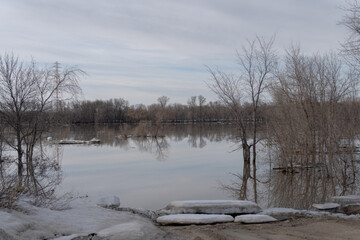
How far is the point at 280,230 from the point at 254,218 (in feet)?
3.48

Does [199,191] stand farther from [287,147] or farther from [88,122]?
[88,122]

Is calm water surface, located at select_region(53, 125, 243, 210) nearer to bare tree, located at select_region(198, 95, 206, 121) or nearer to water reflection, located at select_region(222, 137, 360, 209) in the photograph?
water reflection, located at select_region(222, 137, 360, 209)

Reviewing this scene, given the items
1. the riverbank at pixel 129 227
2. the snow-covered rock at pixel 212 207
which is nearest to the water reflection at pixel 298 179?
Result: the snow-covered rock at pixel 212 207

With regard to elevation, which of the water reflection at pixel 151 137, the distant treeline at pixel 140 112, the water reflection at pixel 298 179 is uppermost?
the distant treeline at pixel 140 112

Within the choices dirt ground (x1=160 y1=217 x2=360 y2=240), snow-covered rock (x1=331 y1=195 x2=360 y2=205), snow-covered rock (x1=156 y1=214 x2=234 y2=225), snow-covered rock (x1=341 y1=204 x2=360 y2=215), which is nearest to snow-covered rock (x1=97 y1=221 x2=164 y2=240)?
dirt ground (x1=160 y1=217 x2=360 y2=240)

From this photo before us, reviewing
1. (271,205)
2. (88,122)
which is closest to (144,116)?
(88,122)

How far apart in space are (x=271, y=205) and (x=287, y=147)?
23.6 ft

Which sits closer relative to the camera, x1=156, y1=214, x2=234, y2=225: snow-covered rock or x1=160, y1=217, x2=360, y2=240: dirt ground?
x1=160, y1=217, x2=360, y2=240: dirt ground

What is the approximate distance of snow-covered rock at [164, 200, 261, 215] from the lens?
30.4 ft

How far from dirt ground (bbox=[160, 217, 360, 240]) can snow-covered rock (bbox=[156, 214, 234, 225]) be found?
10.1 inches

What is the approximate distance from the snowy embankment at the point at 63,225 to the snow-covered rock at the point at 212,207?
1473mm

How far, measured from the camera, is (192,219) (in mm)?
8453

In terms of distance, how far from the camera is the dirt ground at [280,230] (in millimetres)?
6973

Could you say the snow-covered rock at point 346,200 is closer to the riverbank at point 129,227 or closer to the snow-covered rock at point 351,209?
the snow-covered rock at point 351,209
